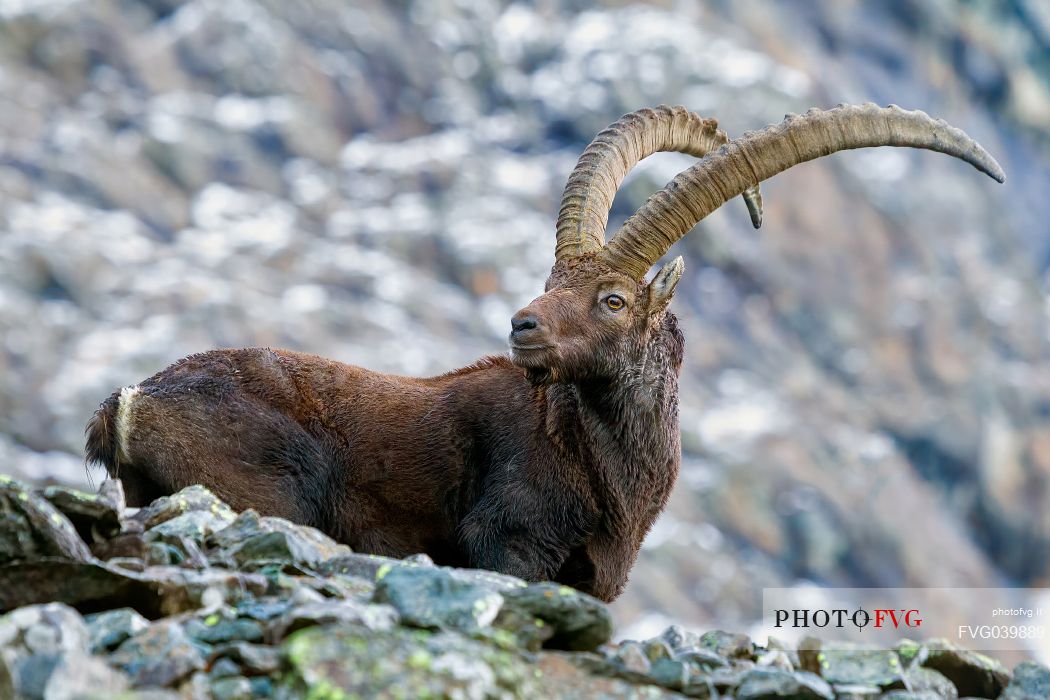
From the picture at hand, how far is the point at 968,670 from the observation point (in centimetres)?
925

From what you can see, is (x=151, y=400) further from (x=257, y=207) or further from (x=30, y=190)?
(x=257, y=207)

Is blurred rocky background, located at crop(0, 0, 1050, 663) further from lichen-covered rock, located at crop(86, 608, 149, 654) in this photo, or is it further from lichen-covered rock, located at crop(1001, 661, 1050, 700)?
lichen-covered rock, located at crop(86, 608, 149, 654)

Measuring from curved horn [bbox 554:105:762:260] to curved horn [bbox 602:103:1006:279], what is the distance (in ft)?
1.73

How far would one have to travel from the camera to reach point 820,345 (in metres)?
198

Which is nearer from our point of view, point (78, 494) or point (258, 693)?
point (258, 693)

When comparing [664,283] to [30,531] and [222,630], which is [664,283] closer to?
[222,630]

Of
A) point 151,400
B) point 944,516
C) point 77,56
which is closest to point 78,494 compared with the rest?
point 151,400

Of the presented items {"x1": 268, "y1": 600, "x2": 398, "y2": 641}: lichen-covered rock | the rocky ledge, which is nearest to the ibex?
the rocky ledge

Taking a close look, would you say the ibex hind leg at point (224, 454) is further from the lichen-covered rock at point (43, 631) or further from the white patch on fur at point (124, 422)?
the lichen-covered rock at point (43, 631)

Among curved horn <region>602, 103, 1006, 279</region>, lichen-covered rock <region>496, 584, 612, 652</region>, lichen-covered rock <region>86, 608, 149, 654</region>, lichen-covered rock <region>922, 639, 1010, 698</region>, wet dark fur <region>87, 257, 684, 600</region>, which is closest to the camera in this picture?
lichen-covered rock <region>86, 608, 149, 654</region>

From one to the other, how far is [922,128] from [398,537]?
19.5 feet

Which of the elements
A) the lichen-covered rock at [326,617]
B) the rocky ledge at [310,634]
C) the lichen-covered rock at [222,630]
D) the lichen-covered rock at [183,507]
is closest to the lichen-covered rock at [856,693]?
the rocky ledge at [310,634]

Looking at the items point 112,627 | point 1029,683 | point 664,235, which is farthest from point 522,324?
point 112,627

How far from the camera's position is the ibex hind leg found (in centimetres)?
1117
